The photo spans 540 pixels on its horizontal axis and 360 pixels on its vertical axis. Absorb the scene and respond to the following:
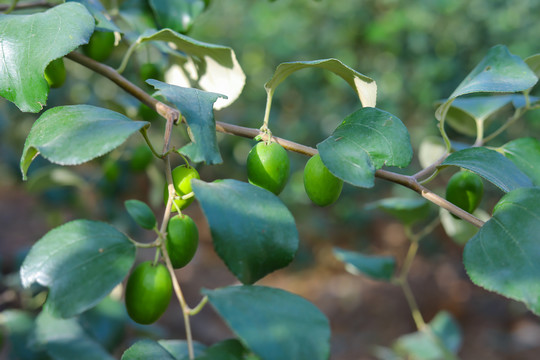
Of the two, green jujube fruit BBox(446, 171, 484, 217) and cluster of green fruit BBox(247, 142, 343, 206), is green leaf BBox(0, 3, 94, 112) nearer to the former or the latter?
cluster of green fruit BBox(247, 142, 343, 206)

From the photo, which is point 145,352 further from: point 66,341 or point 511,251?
point 66,341

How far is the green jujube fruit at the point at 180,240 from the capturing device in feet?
1.53

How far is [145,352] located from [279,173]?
8.8 inches

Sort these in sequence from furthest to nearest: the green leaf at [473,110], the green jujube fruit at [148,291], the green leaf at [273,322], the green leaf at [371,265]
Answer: the green leaf at [371,265]
the green leaf at [473,110]
the green jujube fruit at [148,291]
the green leaf at [273,322]

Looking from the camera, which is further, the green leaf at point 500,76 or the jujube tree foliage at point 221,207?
the green leaf at point 500,76

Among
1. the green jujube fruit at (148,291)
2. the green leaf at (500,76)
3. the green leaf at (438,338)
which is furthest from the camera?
the green leaf at (438,338)

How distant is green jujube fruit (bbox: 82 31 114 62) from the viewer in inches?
26.8

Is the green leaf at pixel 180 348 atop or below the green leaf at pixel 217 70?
below

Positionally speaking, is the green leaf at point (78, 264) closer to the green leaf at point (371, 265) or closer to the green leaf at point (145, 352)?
the green leaf at point (145, 352)

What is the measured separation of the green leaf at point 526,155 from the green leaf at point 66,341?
74 centimetres

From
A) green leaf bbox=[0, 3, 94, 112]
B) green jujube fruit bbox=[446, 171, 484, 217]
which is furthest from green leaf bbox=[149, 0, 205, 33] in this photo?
green jujube fruit bbox=[446, 171, 484, 217]

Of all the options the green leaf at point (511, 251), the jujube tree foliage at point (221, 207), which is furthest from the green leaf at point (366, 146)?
the green leaf at point (511, 251)

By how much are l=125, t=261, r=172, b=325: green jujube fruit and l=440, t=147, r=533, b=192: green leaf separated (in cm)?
33

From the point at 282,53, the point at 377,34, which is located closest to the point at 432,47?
the point at 377,34
